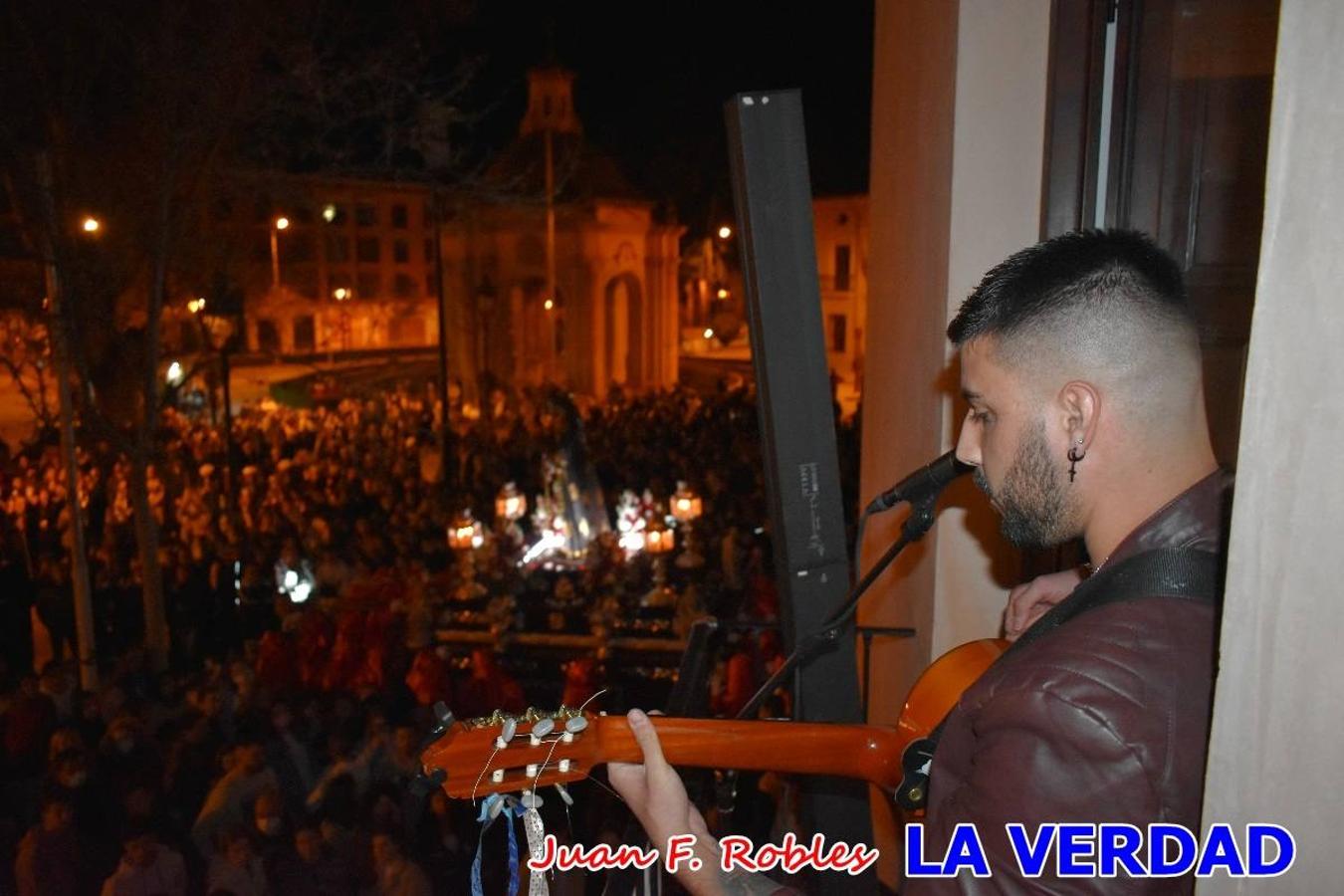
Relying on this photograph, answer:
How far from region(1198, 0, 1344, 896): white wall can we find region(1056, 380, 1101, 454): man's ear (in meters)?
0.49

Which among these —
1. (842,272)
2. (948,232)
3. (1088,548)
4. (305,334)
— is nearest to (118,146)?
(948,232)

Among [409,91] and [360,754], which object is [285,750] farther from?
[409,91]

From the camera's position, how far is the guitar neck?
1885 millimetres

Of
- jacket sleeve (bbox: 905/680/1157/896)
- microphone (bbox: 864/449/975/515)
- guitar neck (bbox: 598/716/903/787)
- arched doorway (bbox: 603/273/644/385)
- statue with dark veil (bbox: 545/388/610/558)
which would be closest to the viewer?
jacket sleeve (bbox: 905/680/1157/896)

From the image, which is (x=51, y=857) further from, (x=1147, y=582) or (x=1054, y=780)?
(x=1147, y=582)

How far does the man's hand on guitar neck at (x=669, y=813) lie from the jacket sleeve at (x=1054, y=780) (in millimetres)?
443

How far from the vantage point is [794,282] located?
8.74 feet

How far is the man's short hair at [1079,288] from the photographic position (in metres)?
1.65

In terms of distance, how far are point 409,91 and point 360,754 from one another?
24.8 ft

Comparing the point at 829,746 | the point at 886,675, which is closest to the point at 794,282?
the point at 829,746

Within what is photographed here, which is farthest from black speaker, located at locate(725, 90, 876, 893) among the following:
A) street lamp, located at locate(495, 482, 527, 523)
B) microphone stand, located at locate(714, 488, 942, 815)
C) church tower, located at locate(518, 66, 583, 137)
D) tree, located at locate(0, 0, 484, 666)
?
church tower, located at locate(518, 66, 583, 137)

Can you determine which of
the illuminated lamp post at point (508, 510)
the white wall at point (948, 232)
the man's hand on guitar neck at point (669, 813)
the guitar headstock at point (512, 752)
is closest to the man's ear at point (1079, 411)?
the man's hand on guitar neck at point (669, 813)

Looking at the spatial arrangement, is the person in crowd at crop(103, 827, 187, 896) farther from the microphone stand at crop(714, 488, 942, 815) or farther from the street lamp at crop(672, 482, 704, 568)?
the street lamp at crop(672, 482, 704, 568)

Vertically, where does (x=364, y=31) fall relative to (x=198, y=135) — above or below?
above
